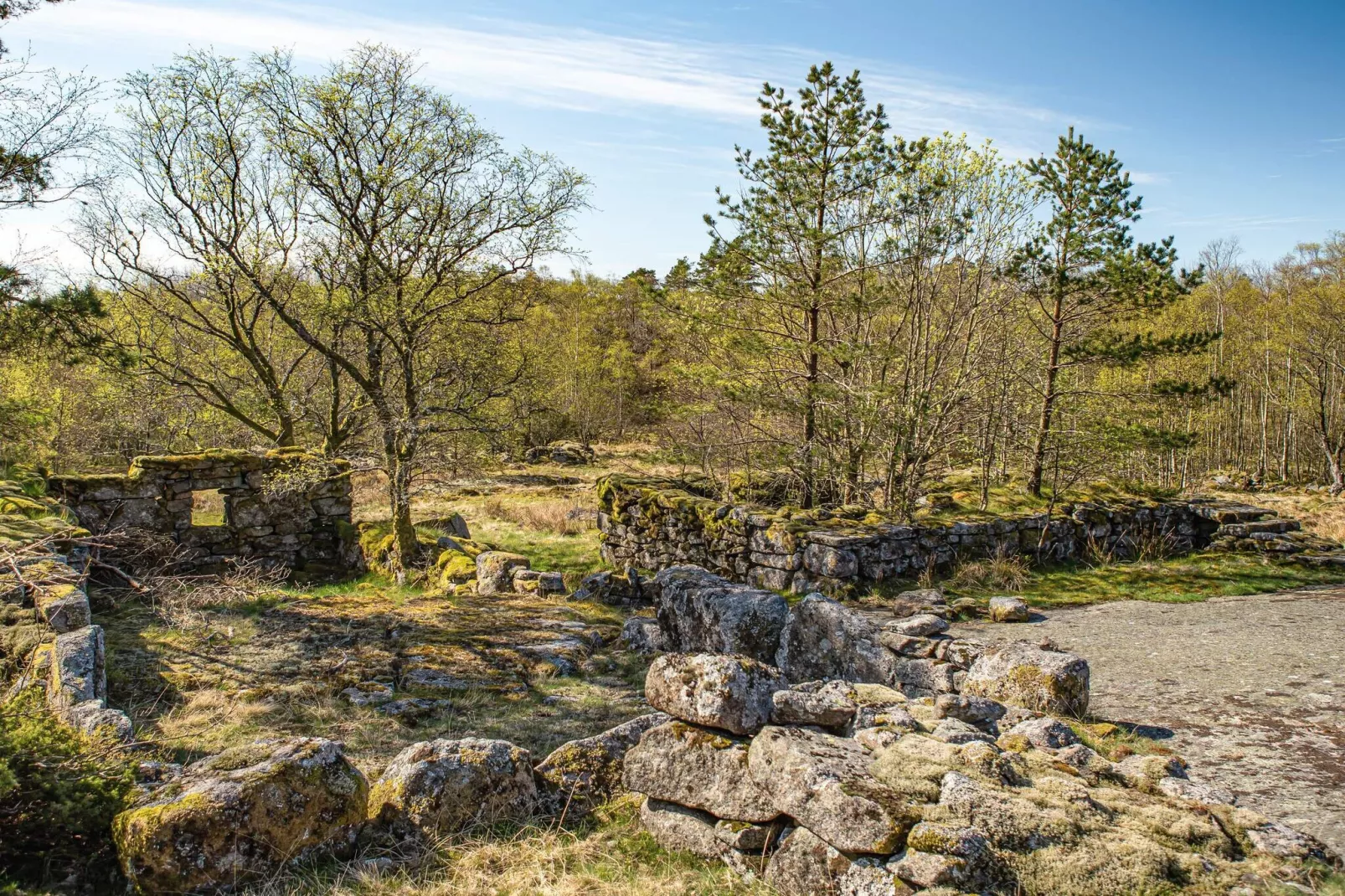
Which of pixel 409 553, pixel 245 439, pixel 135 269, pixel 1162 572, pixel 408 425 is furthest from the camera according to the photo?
pixel 245 439

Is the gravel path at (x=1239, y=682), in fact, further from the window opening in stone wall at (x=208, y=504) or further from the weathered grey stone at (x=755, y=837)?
the window opening in stone wall at (x=208, y=504)

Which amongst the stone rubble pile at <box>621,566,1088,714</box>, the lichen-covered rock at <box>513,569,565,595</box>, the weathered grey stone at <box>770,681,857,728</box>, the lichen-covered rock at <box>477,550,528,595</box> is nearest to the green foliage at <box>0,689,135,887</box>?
the weathered grey stone at <box>770,681,857,728</box>

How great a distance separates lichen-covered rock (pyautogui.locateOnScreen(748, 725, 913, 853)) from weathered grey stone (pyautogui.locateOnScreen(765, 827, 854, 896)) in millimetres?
64

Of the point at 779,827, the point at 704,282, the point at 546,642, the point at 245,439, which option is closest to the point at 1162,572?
the point at 704,282

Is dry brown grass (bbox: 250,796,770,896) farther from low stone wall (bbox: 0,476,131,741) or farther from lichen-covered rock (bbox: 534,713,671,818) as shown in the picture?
low stone wall (bbox: 0,476,131,741)

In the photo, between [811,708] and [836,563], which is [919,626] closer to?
[836,563]

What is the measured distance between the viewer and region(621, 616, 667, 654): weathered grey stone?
8.27m

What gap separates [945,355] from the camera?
528 inches

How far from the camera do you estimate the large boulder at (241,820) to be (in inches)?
136

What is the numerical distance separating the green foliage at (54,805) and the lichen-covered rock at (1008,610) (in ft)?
28.5

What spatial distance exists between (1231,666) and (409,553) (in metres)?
12.1

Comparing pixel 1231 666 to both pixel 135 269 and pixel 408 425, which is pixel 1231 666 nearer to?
pixel 408 425

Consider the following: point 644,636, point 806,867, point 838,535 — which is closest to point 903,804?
point 806,867

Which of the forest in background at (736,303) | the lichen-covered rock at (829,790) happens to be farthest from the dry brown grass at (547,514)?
the lichen-covered rock at (829,790)
